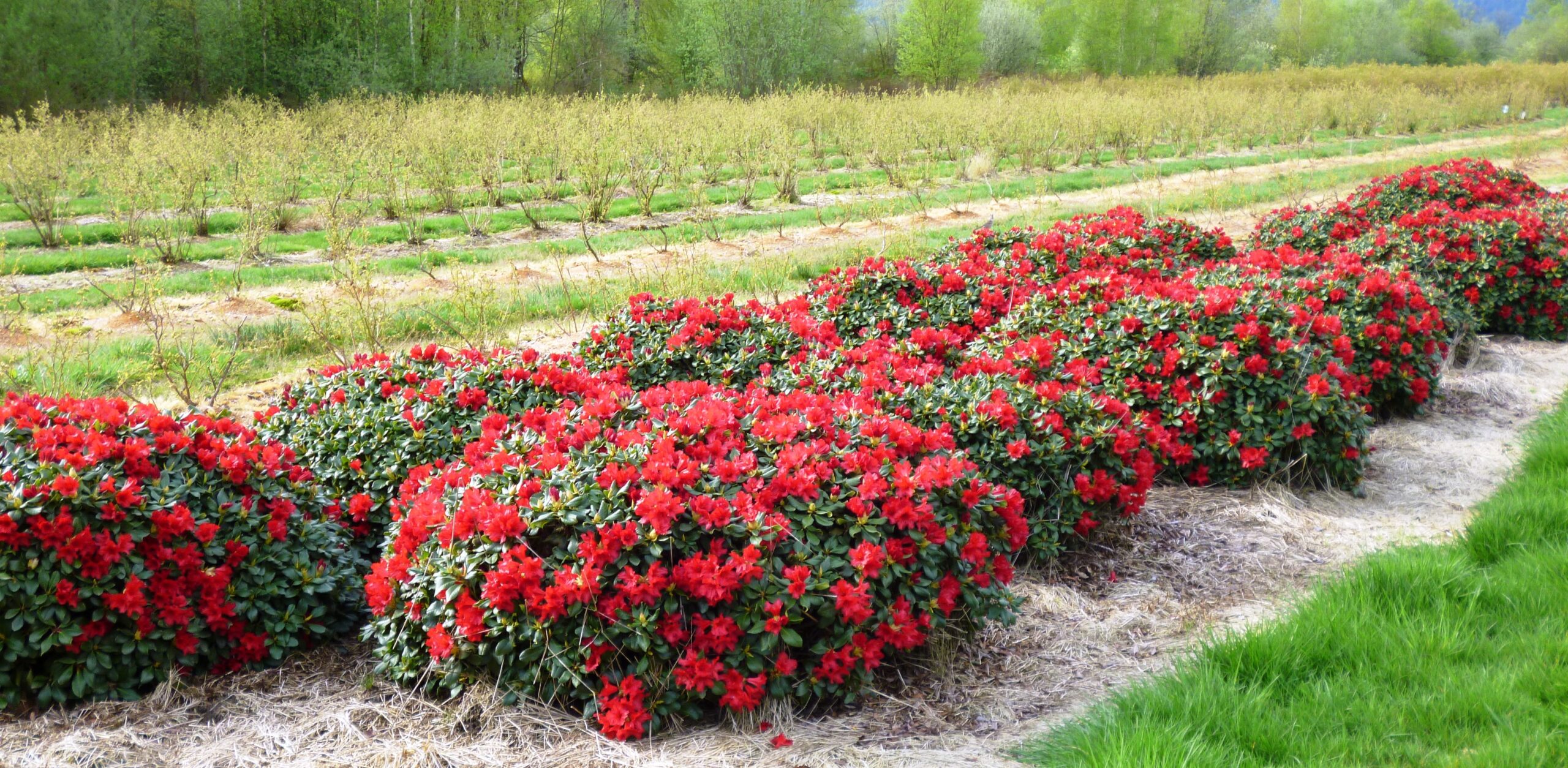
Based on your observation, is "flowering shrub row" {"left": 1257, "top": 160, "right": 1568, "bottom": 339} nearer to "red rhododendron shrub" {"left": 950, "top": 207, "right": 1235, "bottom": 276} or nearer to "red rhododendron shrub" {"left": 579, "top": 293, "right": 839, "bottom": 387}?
"red rhododendron shrub" {"left": 950, "top": 207, "right": 1235, "bottom": 276}

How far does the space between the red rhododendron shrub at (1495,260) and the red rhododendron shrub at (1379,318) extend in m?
1.25

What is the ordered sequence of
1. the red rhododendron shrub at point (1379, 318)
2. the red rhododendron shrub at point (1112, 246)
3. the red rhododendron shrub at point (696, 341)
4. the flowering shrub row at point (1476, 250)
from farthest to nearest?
1. the flowering shrub row at point (1476, 250)
2. the red rhododendron shrub at point (1112, 246)
3. the red rhododendron shrub at point (1379, 318)
4. the red rhododendron shrub at point (696, 341)

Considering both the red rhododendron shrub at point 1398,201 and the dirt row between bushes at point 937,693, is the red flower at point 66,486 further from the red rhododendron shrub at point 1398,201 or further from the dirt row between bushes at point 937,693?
the red rhododendron shrub at point 1398,201

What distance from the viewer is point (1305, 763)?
7.57 ft

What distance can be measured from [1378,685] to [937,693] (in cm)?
120

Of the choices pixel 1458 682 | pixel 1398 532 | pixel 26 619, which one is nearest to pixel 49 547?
pixel 26 619

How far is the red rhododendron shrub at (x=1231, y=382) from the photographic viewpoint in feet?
14.4

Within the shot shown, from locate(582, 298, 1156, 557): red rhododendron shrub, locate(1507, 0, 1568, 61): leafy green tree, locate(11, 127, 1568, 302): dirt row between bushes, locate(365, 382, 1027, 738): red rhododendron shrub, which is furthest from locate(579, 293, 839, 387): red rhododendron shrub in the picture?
locate(1507, 0, 1568, 61): leafy green tree

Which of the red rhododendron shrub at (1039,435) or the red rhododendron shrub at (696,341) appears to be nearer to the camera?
the red rhododendron shrub at (1039,435)

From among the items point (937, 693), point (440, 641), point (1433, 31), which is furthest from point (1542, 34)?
point (440, 641)

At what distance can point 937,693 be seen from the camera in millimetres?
2982

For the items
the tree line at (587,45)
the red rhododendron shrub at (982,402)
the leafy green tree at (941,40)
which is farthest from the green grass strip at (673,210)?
the leafy green tree at (941,40)

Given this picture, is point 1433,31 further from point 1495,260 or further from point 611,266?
point 611,266

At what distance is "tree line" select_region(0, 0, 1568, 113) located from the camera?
2052 centimetres
